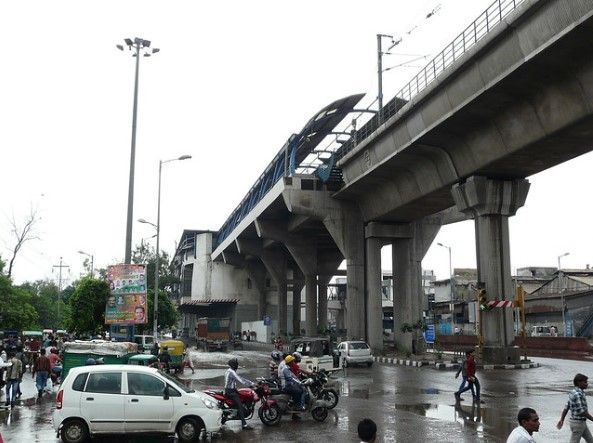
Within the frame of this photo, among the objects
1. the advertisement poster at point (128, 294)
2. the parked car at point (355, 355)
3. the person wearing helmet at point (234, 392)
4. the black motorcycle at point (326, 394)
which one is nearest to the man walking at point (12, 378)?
the advertisement poster at point (128, 294)

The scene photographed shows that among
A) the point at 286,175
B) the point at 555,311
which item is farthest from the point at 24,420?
the point at 555,311

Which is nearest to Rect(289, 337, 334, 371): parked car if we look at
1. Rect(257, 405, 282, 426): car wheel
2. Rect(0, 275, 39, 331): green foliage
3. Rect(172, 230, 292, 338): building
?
Rect(257, 405, 282, 426): car wheel

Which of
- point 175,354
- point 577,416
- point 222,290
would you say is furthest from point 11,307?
point 222,290

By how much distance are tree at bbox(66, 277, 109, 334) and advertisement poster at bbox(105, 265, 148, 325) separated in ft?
18.5

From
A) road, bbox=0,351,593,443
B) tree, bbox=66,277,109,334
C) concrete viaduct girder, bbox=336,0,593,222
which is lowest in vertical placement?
road, bbox=0,351,593,443

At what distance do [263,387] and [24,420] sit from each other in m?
6.11

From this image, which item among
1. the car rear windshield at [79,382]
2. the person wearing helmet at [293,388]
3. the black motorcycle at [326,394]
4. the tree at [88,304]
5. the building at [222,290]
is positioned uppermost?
the building at [222,290]

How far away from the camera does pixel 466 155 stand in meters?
29.2

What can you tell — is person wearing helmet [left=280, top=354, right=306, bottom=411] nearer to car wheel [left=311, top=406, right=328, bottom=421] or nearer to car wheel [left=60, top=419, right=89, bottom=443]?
car wheel [left=311, top=406, right=328, bottom=421]

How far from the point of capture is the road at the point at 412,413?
12516 millimetres

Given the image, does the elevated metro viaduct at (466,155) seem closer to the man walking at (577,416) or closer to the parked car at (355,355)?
the parked car at (355,355)

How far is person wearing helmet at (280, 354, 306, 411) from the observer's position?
557 inches

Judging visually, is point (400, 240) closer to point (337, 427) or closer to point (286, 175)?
point (286, 175)

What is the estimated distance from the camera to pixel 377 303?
43.0 m
